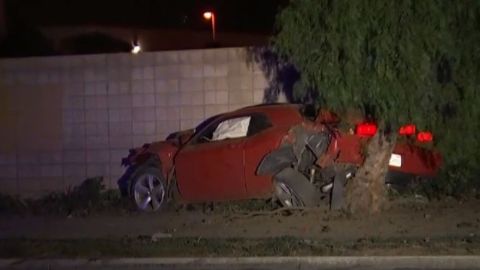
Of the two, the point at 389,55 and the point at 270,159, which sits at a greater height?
the point at 389,55

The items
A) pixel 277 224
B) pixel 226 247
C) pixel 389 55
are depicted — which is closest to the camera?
pixel 226 247

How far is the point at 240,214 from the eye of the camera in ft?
43.3

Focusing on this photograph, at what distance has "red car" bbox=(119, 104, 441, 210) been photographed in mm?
12906

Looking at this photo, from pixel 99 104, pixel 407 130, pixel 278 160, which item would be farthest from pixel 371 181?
pixel 99 104

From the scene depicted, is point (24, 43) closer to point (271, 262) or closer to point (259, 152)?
point (259, 152)

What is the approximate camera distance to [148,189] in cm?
1452

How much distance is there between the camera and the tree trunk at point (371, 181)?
1259cm

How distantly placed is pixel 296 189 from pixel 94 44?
12.4m

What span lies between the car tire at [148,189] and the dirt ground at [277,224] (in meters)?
0.33

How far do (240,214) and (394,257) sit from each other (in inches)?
137

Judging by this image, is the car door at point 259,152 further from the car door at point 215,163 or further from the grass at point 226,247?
the grass at point 226,247

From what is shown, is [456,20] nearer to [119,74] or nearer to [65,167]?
[119,74]

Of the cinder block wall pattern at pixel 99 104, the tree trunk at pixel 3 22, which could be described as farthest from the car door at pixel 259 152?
the tree trunk at pixel 3 22

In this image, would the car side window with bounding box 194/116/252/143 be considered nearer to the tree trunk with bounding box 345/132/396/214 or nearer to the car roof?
the car roof
